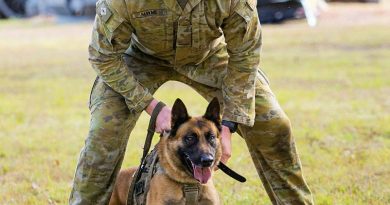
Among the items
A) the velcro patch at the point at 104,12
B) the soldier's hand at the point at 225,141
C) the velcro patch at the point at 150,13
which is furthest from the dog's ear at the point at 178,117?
the velcro patch at the point at 104,12

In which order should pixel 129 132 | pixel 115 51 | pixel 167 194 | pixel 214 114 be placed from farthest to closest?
pixel 129 132
pixel 214 114
pixel 167 194
pixel 115 51

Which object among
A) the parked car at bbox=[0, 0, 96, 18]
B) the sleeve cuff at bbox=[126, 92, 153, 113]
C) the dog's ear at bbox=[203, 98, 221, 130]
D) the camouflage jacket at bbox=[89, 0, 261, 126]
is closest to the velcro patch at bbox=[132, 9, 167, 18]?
the camouflage jacket at bbox=[89, 0, 261, 126]

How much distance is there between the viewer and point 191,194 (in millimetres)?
4930

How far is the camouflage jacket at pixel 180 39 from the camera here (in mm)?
4719

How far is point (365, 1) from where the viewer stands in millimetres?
37688

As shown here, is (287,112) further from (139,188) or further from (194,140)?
(194,140)

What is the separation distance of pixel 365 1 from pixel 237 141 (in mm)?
30262

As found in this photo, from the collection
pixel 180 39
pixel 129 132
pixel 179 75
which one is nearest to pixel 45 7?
pixel 179 75

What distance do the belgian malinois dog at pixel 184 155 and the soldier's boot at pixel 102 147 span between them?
0.90 feet

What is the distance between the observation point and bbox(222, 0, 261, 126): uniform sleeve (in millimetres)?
4820

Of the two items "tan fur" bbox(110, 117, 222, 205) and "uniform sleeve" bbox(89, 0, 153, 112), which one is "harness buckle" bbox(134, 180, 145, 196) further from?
"uniform sleeve" bbox(89, 0, 153, 112)

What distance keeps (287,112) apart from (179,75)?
553 cm

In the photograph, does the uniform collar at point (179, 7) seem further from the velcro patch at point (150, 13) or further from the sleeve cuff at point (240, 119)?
the sleeve cuff at point (240, 119)

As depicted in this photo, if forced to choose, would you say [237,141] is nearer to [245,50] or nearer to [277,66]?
[245,50]
